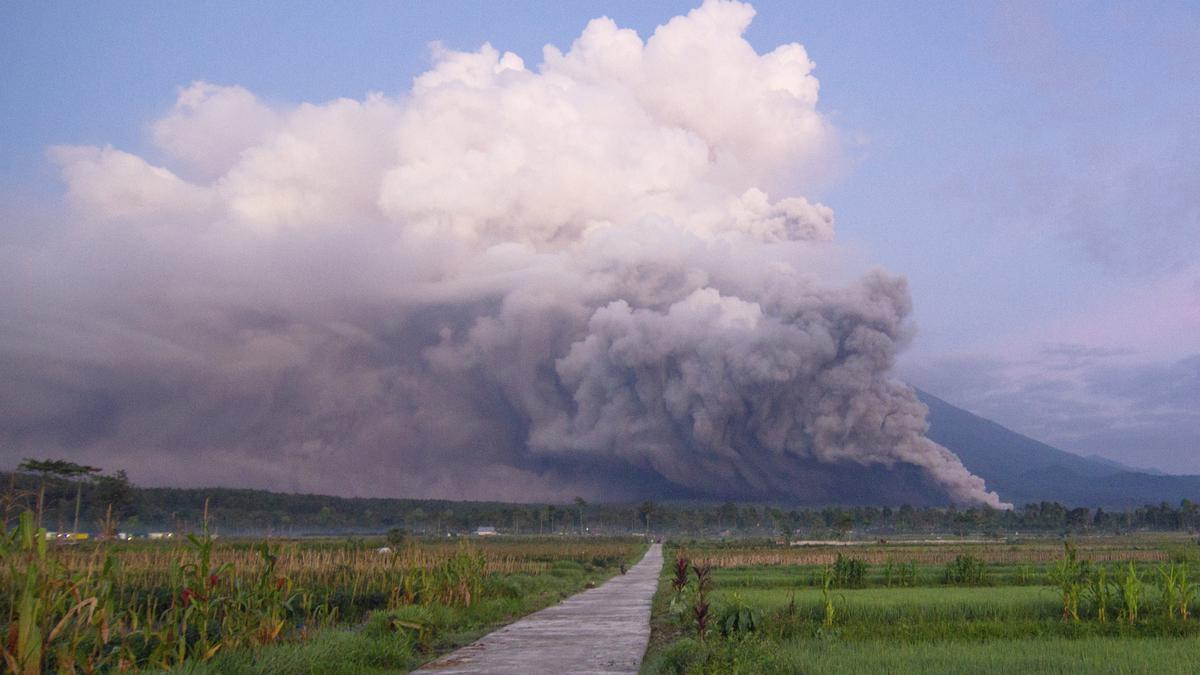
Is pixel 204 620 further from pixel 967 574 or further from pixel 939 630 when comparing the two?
pixel 967 574

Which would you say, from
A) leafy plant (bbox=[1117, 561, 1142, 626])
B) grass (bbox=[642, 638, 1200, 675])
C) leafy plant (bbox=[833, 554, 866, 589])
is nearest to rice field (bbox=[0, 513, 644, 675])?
grass (bbox=[642, 638, 1200, 675])

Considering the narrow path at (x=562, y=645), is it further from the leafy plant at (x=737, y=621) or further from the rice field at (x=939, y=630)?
the leafy plant at (x=737, y=621)

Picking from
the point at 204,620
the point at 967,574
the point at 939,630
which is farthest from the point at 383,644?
the point at 967,574

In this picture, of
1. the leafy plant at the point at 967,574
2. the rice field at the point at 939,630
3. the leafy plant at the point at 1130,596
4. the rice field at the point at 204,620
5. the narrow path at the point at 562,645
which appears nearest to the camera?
the rice field at the point at 204,620

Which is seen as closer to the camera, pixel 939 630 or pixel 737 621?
pixel 737 621

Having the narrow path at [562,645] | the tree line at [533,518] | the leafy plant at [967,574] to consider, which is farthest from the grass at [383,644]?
the tree line at [533,518]

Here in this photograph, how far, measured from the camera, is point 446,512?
193500 millimetres

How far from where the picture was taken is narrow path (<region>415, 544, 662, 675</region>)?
13.6 metres

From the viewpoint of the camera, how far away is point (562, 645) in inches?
647

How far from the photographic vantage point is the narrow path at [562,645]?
44.5 ft

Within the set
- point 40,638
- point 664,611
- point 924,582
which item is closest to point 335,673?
point 40,638

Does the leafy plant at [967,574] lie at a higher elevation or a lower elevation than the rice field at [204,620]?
lower

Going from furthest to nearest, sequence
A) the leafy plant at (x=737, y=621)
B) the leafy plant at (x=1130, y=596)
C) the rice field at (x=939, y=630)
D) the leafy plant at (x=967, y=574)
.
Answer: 1. the leafy plant at (x=967, y=574)
2. the leafy plant at (x=1130, y=596)
3. the leafy plant at (x=737, y=621)
4. the rice field at (x=939, y=630)

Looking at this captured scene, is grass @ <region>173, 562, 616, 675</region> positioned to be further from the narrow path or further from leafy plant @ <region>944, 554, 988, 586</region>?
leafy plant @ <region>944, 554, 988, 586</region>
